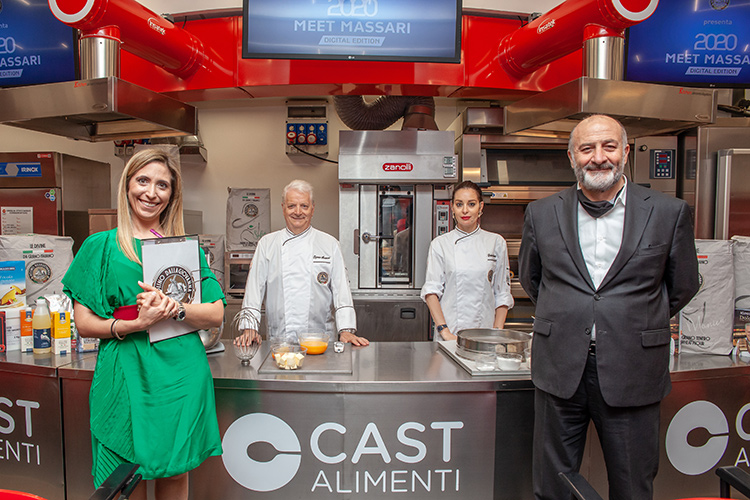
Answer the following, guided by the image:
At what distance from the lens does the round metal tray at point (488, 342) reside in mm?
1858

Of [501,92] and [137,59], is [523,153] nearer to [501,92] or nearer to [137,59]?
[501,92]

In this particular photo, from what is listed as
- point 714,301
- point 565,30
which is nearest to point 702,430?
point 714,301

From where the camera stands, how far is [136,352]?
4.74 ft

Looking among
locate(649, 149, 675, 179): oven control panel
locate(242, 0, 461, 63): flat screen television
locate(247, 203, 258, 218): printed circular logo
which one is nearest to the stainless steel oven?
locate(247, 203, 258, 218): printed circular logo

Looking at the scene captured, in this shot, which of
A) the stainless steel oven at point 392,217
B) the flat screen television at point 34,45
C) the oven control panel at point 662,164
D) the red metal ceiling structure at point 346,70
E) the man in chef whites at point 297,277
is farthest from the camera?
the stainless steel oven at point 392,217

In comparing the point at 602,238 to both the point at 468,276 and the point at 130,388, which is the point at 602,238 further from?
the point at 130,388

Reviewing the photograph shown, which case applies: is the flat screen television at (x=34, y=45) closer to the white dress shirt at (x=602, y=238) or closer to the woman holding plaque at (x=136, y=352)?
the woman holding plaque at (x=136, y=352)

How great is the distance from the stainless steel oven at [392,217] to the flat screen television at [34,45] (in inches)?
73.8

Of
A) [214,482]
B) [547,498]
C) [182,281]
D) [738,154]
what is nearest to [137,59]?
[182,281]

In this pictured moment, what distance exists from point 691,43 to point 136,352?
3449 mm

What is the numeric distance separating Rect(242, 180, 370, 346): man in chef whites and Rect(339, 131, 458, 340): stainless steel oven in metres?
1.06

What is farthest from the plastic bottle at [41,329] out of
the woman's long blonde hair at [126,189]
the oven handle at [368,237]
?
the oven handle at [368,237]

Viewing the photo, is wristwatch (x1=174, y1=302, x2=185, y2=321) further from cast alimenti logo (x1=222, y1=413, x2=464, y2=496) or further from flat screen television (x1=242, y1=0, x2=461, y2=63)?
flat screen television (x1=242, y1=0, x2=461, y2=63)

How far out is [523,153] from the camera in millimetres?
3766
